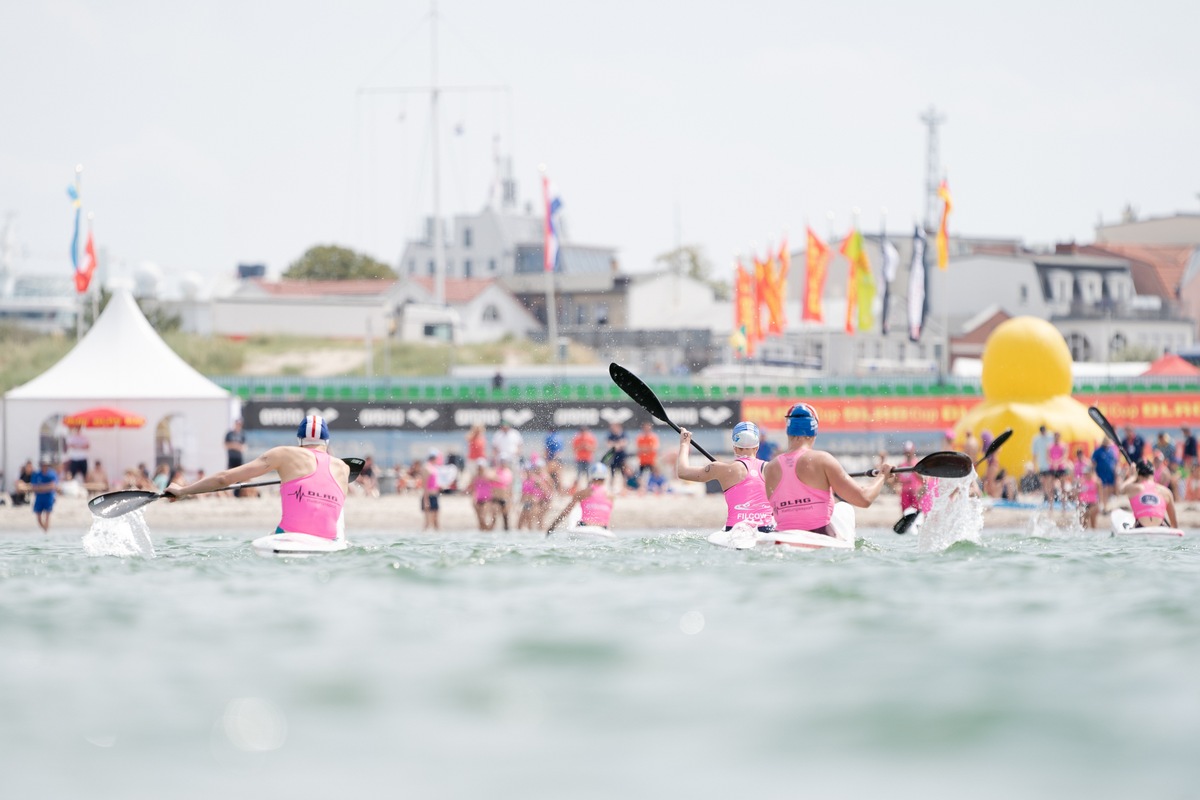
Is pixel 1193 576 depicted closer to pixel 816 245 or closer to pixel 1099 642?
pixel 1099 642

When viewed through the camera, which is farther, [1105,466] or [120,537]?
[1105,466]

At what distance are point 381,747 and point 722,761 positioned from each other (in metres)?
1.41

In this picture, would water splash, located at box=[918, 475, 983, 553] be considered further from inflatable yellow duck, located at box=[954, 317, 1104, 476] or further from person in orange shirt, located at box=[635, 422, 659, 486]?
inflatable yellow duck, located at box=[954, 317, 1104, 476]

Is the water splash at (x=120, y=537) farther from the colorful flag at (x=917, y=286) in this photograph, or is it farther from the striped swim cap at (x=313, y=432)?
the colorful flag at (x=917, y=286)

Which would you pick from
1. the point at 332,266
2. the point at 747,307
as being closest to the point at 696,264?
the point at 332,266

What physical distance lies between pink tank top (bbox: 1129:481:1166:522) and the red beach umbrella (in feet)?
59.8

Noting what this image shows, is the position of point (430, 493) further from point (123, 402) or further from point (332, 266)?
point (332, 266)

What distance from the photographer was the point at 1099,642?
8.01m

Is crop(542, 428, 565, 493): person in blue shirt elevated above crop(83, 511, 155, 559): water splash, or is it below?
above

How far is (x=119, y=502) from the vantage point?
13.4 meters

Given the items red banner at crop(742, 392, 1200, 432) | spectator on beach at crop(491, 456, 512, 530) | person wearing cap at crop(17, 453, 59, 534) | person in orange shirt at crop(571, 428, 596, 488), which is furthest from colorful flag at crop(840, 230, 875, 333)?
person wearing cap at crop(17, 453, 59, 534)

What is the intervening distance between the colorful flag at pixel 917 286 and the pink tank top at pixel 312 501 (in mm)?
27349

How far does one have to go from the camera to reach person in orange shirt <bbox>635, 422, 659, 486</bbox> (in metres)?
28.4

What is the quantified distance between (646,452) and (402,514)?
524 cm
